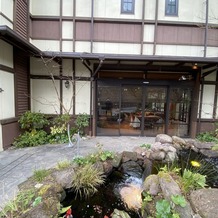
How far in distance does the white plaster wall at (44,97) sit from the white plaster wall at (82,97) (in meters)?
0.75

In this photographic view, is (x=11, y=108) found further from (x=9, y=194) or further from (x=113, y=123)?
(x=113, y=123)

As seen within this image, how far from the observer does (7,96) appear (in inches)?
193

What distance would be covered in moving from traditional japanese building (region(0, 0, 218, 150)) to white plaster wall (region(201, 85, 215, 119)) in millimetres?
38

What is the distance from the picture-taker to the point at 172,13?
6.14 meters

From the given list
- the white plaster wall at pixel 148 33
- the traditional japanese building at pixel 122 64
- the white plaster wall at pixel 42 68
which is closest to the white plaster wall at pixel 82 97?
the traditional japanese building at pixel 122 64

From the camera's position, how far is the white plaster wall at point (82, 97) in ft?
21.1

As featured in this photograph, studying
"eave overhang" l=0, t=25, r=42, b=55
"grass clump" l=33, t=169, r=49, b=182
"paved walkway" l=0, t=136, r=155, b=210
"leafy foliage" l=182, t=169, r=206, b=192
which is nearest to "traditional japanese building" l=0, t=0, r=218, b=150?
"eave overhang" l=0, t=25, r=42, b=55

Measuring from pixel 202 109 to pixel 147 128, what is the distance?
2.31 metres

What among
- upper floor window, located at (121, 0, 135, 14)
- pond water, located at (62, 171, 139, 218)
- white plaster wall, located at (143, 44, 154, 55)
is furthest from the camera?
white plaster wall, located at (143, 44, 154, 55)

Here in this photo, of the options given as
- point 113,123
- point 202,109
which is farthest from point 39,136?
point 202,109

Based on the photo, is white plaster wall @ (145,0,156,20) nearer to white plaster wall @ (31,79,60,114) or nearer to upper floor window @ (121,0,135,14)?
upper floor window @ (121,0,135,14)

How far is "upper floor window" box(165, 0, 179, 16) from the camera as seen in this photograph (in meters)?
6.13

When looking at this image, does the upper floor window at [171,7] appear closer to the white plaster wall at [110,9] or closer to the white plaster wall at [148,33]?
the white plaster wall at [148,33]

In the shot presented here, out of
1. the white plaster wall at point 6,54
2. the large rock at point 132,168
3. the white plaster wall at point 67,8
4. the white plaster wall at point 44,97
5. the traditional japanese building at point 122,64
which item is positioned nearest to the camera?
the large rock at point 132,168
